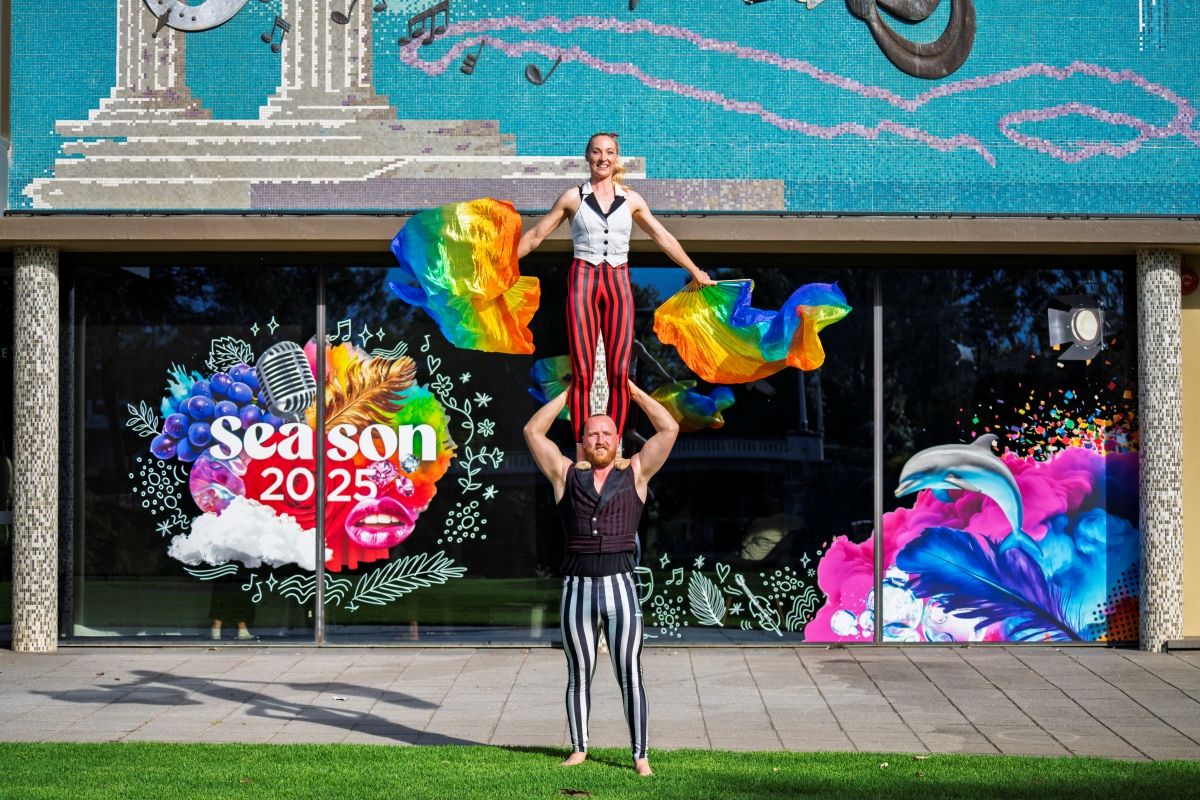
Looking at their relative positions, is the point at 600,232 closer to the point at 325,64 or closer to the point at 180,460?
the point at 325,64

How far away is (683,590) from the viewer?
1303 cm

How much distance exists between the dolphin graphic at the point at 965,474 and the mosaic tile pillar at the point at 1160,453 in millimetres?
1094

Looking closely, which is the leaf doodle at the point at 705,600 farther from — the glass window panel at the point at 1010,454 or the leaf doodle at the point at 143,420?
the leaf doodle at the point at 143,420

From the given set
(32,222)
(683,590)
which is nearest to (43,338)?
(32,222)

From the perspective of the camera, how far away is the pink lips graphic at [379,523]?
13070 mm

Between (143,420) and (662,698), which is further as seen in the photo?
(143,420)

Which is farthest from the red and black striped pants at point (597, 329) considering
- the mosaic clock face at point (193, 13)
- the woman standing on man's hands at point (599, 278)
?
the mosaic clock face at point (193, 13)

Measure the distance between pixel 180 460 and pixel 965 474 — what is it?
22.5 feet

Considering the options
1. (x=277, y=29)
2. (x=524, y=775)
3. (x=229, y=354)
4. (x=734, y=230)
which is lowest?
(x=524, y=775)

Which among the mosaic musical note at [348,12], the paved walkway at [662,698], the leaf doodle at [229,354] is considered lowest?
the paved walkway at [662,698]

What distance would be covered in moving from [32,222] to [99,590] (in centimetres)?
324

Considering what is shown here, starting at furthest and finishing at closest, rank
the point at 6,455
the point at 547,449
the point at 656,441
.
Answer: the point at 6,455, the point at 547,449, the point at 656,441

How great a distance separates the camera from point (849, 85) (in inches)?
498

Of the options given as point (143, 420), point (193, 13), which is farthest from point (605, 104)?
point (143, 420)
